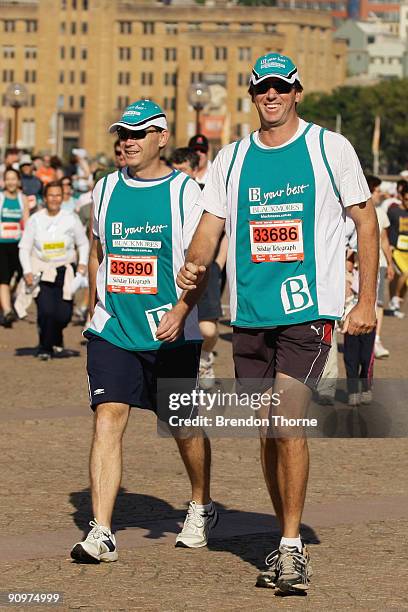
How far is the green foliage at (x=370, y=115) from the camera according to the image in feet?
515

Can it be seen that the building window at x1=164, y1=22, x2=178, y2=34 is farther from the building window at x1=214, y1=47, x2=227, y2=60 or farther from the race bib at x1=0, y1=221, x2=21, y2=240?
the race bib at x1=0, y1=221, x2=21, y2=240

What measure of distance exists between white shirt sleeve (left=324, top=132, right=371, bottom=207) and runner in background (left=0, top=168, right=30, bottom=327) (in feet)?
43.5

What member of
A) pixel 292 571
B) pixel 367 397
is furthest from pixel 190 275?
pixel 367 397

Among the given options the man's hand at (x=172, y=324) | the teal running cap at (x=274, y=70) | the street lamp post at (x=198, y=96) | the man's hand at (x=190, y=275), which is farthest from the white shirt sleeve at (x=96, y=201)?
the street lamp post at (x=198, y=96)

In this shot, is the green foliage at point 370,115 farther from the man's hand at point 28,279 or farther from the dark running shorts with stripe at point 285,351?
the dark running shorts with stripe at point 285,351

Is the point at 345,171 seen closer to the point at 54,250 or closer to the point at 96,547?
the point at 96,547

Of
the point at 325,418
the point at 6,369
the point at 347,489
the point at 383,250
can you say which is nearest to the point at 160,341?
the point at 347,489

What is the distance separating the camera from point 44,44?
18975 cm

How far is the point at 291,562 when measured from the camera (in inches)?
256

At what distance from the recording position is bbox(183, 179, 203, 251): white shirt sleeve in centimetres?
729

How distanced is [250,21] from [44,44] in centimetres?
2195

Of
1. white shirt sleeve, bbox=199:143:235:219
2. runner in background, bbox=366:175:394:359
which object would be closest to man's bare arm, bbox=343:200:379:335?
white shirt sleeve, bbox=199:143:235:219

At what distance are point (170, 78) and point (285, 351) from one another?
188m

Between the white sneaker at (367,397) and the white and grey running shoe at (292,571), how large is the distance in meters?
5.93
